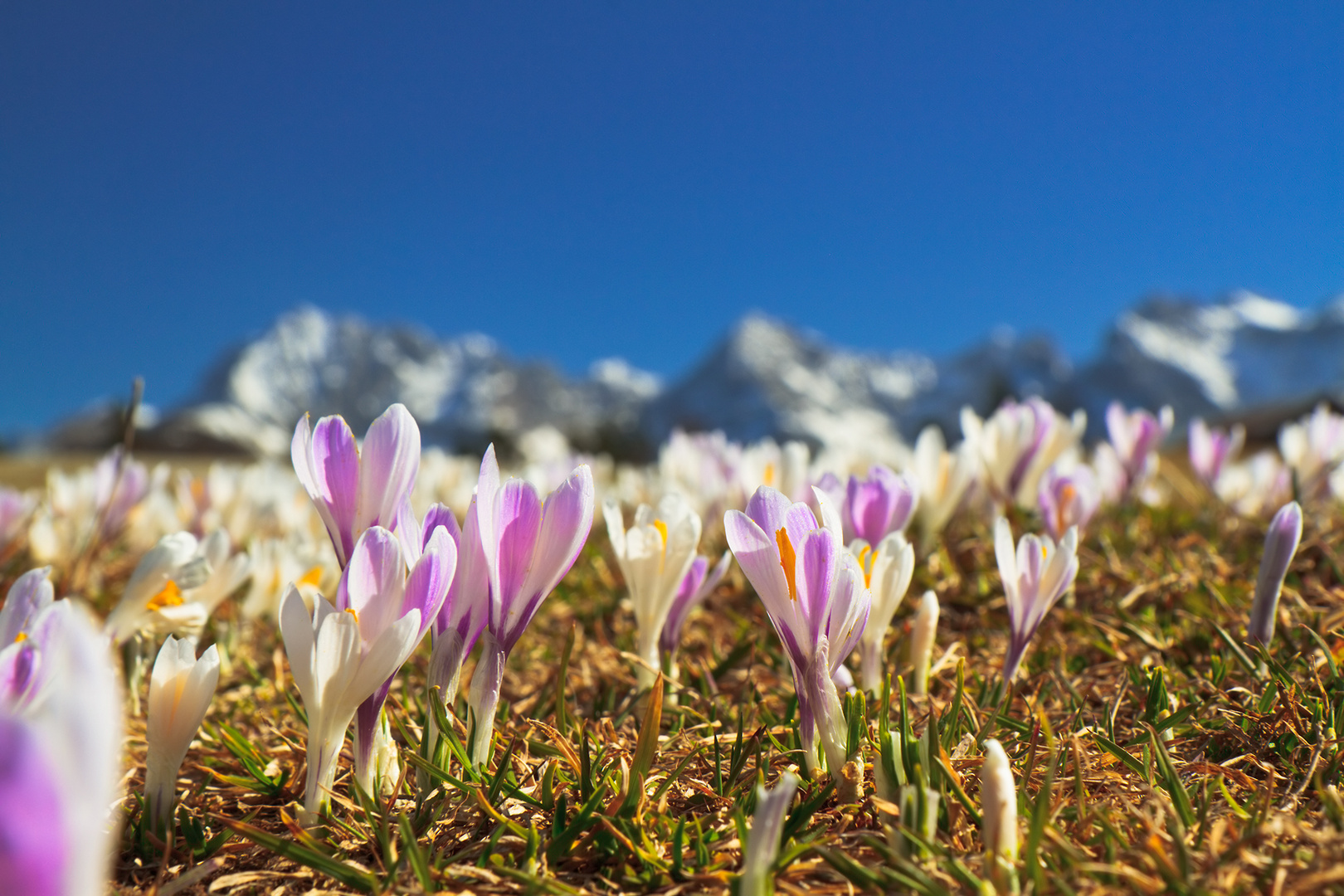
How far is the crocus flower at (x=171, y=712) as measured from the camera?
1144 mm

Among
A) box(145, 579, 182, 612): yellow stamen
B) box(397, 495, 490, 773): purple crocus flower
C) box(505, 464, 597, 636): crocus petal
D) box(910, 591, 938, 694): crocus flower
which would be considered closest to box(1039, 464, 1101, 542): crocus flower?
box(910, 591, 938, 694): crocus flower

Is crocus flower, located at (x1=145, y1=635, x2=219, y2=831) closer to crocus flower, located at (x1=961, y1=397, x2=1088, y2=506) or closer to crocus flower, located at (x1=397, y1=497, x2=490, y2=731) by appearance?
crocus flower, located at (x1=397, y1=497, x2=490, y2=731)

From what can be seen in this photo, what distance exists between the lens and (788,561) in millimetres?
1152

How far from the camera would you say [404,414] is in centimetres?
126

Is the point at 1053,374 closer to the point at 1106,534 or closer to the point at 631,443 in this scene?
the point at 631,443

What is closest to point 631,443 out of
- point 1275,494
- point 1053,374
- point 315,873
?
point 1275,494

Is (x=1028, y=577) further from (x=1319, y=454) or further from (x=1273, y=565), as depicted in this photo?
(x=1319, y=454)

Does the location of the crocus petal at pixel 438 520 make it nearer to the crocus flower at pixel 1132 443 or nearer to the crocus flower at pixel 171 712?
the crocus flower at pixel 171 712

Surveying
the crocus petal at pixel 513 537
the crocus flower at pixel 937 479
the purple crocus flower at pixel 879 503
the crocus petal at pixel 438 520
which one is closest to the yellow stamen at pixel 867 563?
the purple crocus flower at pixel 879 503

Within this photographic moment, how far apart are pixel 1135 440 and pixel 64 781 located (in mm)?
3250

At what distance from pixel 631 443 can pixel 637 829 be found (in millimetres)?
26463

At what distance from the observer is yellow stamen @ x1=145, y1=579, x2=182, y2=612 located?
63.2 inches

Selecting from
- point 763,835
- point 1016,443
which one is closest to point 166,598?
point 763,835

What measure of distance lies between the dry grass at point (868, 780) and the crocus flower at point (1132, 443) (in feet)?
3.05
